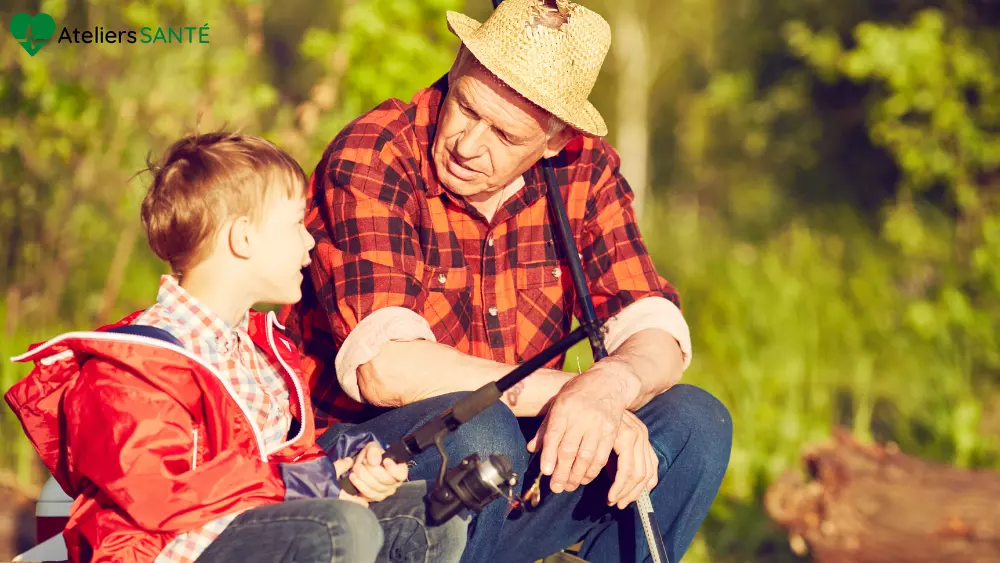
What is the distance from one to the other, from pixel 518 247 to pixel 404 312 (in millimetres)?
478

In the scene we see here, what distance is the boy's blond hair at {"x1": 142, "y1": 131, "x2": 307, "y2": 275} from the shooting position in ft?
7.25

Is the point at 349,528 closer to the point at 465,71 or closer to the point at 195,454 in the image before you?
the point at 195,454

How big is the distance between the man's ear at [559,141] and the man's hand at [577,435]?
0.65 meters

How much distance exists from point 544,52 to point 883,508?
241 cm

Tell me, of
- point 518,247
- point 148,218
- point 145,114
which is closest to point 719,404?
point 518,247

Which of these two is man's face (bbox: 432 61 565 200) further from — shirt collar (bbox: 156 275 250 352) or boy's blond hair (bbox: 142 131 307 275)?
shirt collar (bbox: 156 275 250 352)

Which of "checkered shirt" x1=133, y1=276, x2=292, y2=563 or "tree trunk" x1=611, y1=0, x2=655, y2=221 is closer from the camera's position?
"checkered shirt" x1=133, y1=276, x2=292, y2=563

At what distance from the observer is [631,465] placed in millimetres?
2490

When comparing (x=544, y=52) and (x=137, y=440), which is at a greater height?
(x=544, y=52)

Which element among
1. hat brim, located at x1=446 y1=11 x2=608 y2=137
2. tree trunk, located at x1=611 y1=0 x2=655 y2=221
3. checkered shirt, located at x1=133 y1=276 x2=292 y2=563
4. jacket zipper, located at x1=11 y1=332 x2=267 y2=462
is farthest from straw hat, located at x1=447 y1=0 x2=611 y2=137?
tree trunk, located at x1=611 y1=0 x2=655 y2=221

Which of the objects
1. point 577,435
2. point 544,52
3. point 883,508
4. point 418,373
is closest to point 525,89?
point 544,52

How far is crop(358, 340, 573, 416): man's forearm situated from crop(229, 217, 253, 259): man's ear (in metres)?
0.38

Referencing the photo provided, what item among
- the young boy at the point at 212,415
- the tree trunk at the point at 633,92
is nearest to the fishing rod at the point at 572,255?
the young boy at the point at 212,415

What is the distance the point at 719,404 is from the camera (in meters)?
2.85
